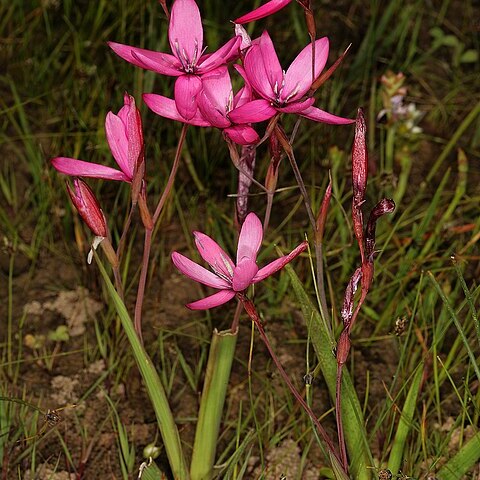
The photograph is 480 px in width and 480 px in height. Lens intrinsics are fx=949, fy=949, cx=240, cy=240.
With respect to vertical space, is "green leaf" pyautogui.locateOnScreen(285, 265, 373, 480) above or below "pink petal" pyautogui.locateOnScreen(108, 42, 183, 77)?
below

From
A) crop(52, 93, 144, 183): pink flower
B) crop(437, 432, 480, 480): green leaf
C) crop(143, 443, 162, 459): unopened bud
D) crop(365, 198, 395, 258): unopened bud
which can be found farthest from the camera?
crop(143, 443, 162, 459): unopened bud

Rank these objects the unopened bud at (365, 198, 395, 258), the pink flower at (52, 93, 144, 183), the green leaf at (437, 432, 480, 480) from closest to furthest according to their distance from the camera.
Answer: the unopened bud at (365, 198, 395, 258), the pink flower at (52, 93, 144, 183), the green leaf at (437, 432, 480, 480)

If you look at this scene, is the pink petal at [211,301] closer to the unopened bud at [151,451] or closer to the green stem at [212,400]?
the green stem at [212,400]

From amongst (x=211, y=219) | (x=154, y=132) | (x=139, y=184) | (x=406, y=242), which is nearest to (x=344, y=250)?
(x=406, y=242)

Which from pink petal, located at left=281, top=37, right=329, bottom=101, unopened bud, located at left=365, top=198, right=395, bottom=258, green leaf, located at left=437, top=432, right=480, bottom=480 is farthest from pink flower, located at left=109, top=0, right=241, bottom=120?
green leaf, located at left=437, top=432, right=480, bottom=480

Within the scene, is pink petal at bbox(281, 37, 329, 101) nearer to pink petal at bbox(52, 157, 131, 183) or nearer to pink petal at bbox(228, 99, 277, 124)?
pink petal at bbox(228, 99, 277, 124)

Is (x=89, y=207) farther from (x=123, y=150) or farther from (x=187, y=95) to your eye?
(x=187, y=95)

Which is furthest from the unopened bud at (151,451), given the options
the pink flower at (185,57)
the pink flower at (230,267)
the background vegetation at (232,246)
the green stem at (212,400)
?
the pink flower at (185,57)

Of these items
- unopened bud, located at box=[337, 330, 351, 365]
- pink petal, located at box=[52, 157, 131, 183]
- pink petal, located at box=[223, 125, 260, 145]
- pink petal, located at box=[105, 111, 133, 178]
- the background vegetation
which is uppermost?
pink petal, located at box=[223, 125, 260, 145]
